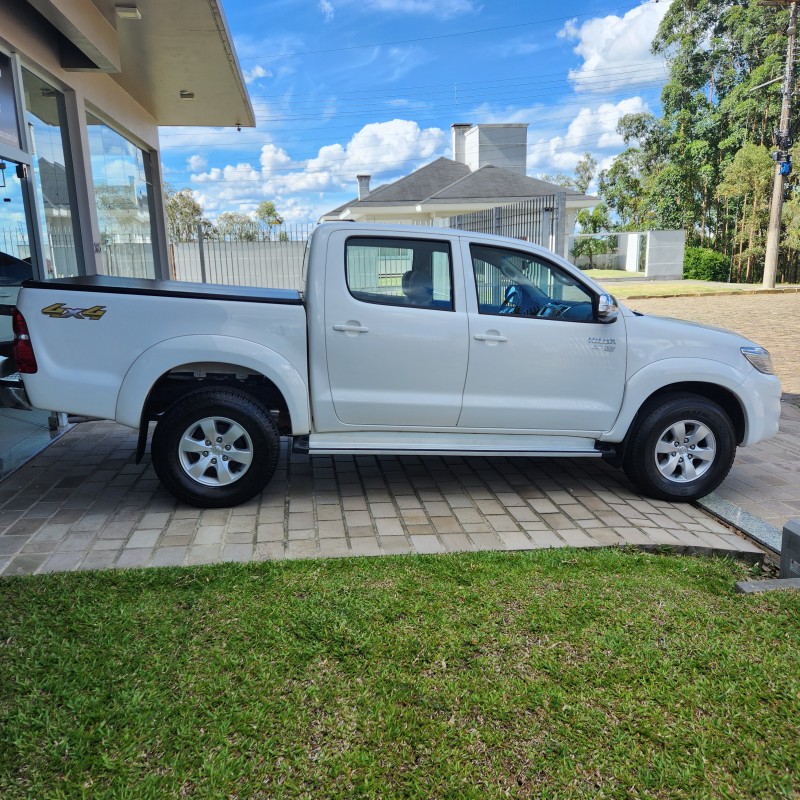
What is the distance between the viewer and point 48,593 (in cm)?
363

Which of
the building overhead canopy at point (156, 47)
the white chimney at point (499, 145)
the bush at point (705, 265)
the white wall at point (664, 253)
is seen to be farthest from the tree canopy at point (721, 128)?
the building overhead canopy at point (156, 47)

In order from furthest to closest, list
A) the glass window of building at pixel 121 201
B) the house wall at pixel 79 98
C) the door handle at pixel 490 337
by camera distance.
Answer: the glass window of building at pixel 121 201
the house wall at pixel 79 98
the door handle at pixel 490 337

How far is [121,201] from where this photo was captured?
35.8 feet

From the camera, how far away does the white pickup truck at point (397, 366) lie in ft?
15.3

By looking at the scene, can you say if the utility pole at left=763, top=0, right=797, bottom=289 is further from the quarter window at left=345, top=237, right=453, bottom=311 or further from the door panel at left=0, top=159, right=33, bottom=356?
the door panel at left=0, top=159, right=33, bottom=356

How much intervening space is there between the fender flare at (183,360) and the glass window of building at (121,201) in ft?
18.7

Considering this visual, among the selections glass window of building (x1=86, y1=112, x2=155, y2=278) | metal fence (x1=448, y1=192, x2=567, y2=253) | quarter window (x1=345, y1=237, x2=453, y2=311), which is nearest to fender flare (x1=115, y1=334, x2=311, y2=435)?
quarter window (x1=345, y1=237, x2=453, y2=311)

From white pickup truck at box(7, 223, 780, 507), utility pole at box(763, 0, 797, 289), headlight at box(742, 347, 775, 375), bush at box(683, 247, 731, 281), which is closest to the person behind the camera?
white pickup truck at box(7, 223, 780, 507)

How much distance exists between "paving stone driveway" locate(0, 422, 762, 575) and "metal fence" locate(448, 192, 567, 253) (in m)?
5.84

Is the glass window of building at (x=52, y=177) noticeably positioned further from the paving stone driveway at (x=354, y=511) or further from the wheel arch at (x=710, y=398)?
the wheel arch at (x=710, y=398)

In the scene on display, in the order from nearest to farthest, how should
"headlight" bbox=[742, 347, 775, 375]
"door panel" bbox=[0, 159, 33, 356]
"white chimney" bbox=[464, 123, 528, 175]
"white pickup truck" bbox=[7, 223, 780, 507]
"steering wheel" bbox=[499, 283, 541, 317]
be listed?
"white pickup truck" bbox=[7, 223, 780, 507], "steering wheel" bbox=[499, 283, 541, 317], "headlight" bbox=[742, 347, 775, 375], "door panel" bbox=[0, 159, 33, 356], "white chimney" bbox=[464, 123, 528, 175]

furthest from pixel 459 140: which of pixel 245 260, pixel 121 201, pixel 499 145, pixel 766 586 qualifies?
pixel 766 586

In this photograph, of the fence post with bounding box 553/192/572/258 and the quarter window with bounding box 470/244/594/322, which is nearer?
the quarter window with bounding box 470/244/594/322

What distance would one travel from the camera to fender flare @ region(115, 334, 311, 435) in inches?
184
